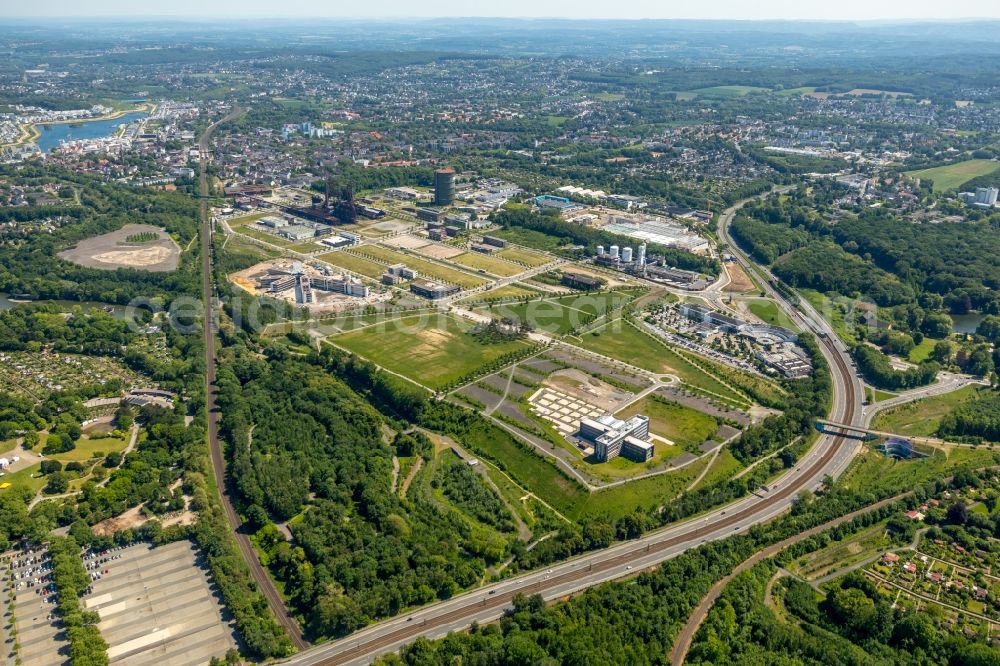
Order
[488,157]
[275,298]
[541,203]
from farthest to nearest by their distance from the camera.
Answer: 1. [488,157]
2. [541,203]
3. [275,298]

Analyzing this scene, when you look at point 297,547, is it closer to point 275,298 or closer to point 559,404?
point 559,404

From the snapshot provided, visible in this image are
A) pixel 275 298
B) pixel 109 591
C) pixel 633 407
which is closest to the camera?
pixel 109 591

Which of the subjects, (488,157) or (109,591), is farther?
(488,157)

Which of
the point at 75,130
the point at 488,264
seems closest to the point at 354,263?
the point at 488,264

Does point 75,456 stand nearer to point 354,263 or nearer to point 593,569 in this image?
point 593,569

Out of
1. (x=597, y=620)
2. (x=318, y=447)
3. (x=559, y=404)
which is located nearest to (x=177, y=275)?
(x=318, y=447)

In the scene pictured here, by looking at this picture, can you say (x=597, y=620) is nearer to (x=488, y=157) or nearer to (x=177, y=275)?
(x=177, y=275)

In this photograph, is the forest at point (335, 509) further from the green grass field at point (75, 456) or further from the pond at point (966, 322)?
the pond at point (966, 322)
